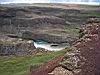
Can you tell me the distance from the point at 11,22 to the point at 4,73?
115 meters

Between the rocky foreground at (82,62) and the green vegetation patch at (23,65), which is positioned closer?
the rocky foreground at (82,62)

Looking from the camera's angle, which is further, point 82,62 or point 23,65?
point 23,65

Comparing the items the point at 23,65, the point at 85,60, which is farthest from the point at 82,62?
the point at 23,65

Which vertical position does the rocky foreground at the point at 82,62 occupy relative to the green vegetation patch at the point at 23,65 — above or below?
above

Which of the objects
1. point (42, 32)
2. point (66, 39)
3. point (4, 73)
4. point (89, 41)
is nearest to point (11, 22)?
point (42, 32)

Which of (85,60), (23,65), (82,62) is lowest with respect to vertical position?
(23,65)

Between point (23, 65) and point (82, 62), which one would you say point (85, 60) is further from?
point (23, 65)

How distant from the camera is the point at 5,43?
10619cm

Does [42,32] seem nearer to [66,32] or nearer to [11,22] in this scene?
[66,32]

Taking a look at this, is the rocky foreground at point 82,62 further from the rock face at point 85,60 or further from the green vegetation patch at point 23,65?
the green vegetation patch at point 23,65

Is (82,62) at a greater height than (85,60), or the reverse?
(85,60)

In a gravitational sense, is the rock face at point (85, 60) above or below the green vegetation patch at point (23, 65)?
above

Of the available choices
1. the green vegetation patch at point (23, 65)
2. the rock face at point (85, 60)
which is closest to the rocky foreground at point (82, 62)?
the rock face at point (85, 60)

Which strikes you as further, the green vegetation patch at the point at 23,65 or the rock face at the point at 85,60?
the green vegetation patch at the point at 23,65
